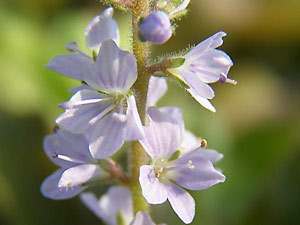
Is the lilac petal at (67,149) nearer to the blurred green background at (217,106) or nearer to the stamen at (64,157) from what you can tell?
the stamen at (64,157)

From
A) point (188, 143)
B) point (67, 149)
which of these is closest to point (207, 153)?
point (188, 143)

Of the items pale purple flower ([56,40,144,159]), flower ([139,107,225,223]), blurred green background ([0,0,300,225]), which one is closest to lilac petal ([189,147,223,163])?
flower ([139,107,225,223])

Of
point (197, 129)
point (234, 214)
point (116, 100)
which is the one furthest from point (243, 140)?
point (116, 100)

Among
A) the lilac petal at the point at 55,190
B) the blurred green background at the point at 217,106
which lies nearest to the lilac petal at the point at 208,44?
the lilac petal at the point at 55,190

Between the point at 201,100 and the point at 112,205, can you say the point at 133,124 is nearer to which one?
the point at 201,100

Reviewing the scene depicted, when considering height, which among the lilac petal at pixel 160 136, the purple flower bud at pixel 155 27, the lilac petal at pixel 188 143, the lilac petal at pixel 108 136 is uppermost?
the purple flower bud at pixel 155 27

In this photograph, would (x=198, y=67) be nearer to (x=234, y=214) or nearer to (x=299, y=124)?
(x=234, y=214)

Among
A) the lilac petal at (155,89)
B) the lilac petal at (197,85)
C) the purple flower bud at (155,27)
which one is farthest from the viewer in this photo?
the lilac petal at (155,89)

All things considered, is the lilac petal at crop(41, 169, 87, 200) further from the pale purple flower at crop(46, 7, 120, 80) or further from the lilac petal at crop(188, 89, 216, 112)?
the lilac petal at crop(188, 89, 216, 112)

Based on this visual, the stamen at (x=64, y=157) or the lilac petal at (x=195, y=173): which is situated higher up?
the stamen at (x=64, y=157)
